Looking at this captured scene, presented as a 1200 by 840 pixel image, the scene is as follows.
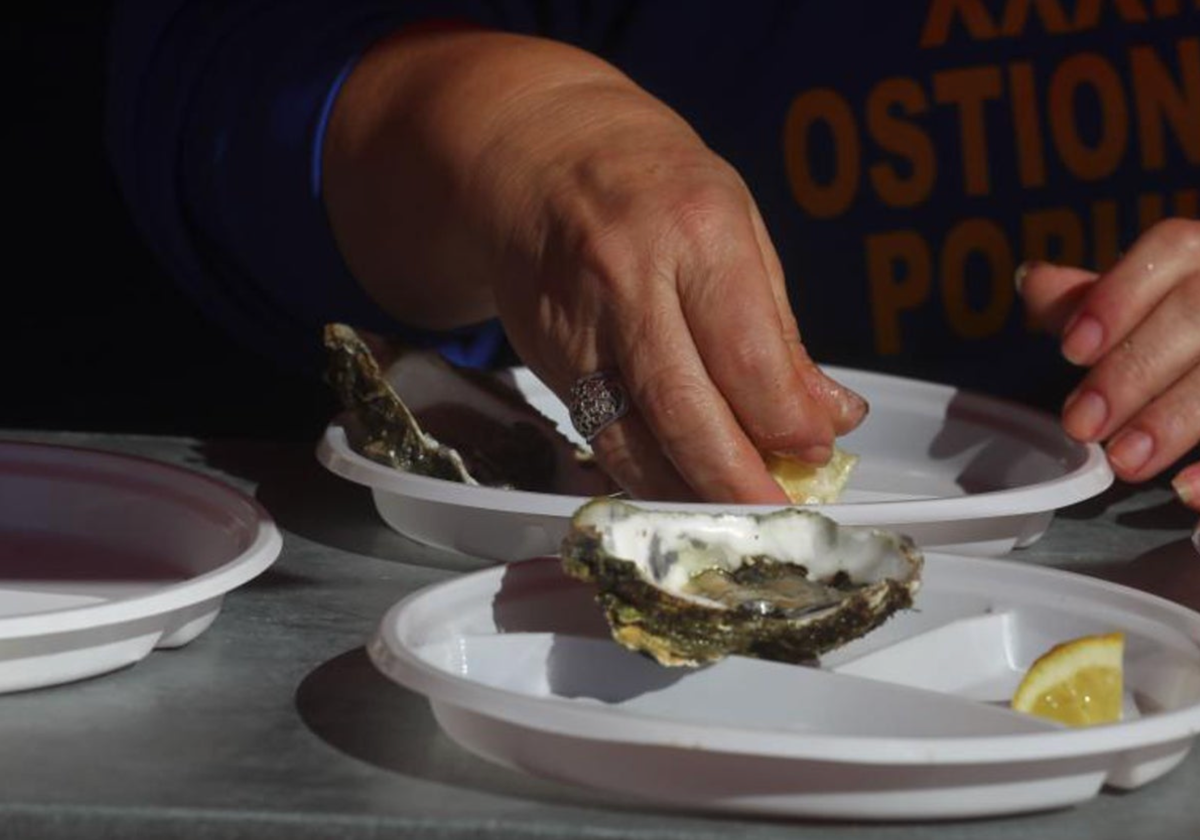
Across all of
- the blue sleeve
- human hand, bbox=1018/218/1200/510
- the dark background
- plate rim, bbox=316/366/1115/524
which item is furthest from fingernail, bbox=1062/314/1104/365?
the dark background

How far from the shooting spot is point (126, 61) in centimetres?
185

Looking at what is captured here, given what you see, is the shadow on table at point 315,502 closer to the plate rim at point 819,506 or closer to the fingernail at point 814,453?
the plate rim at point 819,506

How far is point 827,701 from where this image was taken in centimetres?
84

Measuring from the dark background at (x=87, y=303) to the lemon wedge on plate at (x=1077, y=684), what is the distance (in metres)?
1.85

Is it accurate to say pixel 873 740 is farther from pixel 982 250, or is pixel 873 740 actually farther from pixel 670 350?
pixel 982 250

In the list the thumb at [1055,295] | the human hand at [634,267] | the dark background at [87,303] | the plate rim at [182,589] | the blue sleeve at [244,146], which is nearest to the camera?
the plate rim at [182,589]

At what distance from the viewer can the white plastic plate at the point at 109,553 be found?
89cm

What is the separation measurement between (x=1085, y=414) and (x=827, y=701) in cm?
60

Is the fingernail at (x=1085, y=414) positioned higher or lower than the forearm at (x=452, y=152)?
lower

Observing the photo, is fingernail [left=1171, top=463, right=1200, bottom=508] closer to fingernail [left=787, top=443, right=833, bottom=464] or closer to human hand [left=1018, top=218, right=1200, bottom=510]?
human hand [left=1018, top=218, right=1200, bottom=510]

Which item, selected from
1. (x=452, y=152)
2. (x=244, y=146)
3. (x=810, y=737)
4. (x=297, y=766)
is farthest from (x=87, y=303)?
(x=810, y=737)

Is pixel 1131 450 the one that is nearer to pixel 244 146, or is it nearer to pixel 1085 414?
pixel 1085 414

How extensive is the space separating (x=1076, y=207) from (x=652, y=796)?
4.30 ft

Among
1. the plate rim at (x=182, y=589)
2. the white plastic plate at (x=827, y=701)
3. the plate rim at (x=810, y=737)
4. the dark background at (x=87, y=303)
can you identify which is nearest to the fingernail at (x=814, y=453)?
the white plastic plate at (x=827, y=701)
